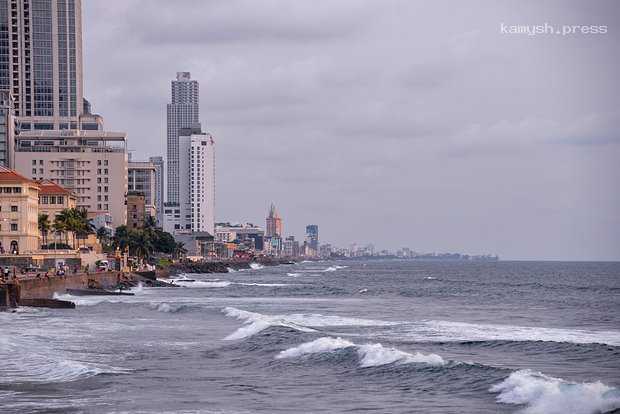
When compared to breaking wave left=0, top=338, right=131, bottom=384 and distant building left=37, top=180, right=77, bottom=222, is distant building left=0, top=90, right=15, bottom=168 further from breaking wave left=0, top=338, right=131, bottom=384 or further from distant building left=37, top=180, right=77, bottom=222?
breaking wave left=0, top=338, right=131, bottom=384

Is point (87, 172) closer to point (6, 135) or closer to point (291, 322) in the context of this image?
point (6, 135)

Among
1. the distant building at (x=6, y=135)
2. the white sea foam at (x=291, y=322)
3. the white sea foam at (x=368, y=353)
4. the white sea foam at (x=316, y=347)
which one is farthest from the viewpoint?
the distant building at (x=6, y=135)

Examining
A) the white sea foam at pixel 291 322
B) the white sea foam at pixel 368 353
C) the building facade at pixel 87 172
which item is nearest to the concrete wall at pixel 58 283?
the white sea foam at pixel 291 322

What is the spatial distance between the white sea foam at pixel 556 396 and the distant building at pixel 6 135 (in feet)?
559

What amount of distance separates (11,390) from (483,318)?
39135 millimetres

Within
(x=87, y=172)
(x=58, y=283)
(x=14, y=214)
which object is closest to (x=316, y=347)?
(x=58, y=283)

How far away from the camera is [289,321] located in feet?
193

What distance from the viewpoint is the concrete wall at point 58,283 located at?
73.2 meters

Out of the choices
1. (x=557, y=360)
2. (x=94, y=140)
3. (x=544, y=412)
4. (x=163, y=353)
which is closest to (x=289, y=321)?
(x=163, y=353)

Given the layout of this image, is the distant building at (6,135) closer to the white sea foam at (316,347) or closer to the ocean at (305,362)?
the ocean at (305,362)

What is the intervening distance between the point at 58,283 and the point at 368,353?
5330 cm

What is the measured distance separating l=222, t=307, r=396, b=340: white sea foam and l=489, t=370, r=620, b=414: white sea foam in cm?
2016

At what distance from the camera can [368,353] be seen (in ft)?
124

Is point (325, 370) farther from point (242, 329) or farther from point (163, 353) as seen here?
point (242, 329)
